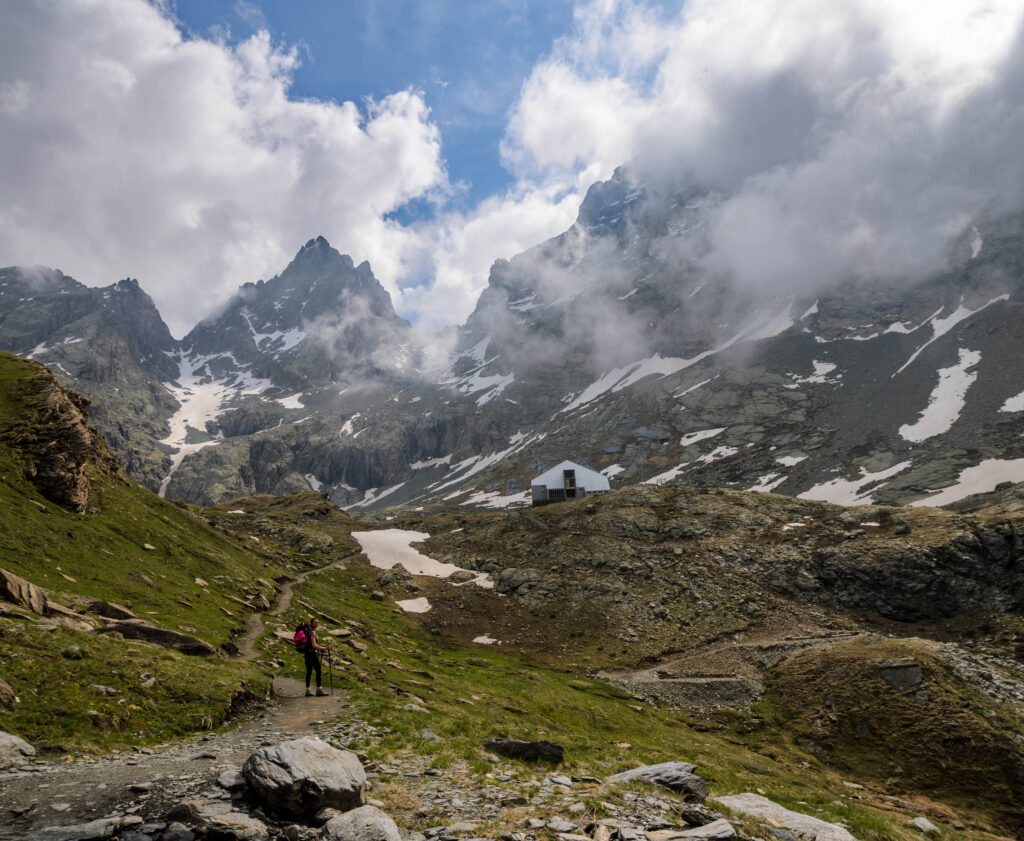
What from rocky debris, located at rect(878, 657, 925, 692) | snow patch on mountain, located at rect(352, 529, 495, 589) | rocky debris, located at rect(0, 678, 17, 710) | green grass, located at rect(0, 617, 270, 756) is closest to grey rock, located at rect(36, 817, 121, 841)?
green grass, located at rect(0, 617, 270, 756)

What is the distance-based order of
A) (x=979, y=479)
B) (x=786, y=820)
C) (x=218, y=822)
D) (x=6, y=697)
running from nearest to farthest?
(x=218, y=822)
(x=6, y=697)
(x=786, y=820)
(x=979, y=479)

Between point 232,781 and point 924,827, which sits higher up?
point 232,781

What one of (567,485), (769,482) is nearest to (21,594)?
(567,485)

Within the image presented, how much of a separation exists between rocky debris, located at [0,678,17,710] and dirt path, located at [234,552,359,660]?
1526 cm

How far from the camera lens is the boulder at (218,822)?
792 centimetres

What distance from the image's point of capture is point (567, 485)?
12194 centimetres

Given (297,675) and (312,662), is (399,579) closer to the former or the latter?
(297,675)

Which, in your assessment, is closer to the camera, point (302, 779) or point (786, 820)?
point (302, 779)

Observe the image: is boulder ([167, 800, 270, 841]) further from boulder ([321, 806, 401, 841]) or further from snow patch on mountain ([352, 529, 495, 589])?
snow patch on mountain ([352, 529, 495, 589])

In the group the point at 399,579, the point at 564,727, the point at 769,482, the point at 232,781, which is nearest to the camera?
the point at 232,781

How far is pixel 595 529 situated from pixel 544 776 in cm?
6759

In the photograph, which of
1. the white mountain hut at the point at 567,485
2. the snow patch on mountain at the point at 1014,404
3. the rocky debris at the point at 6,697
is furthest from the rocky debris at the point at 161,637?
the snow patch on mountain at the point at 1014,404

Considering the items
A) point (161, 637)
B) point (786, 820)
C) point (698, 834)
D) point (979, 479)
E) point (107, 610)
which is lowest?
point (786, 820)

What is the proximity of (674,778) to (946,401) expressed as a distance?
21426 cm
